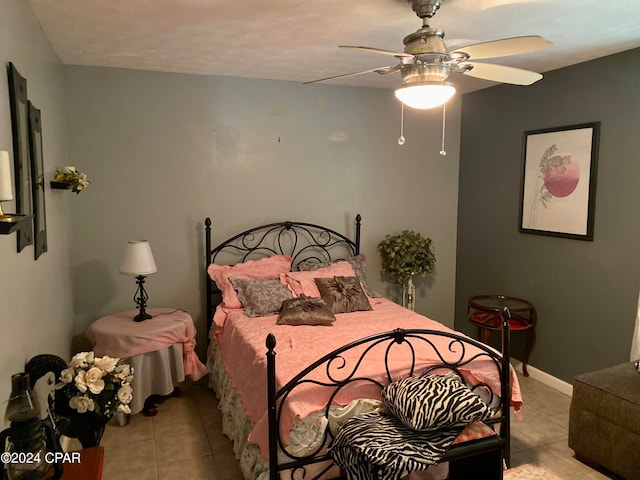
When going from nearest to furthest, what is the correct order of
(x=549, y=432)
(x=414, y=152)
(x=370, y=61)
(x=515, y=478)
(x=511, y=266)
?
(x=515, y=478)
(x=549, y=432)
(x=370, y=61)
(x=511, y=266)
(x=414, y=152)

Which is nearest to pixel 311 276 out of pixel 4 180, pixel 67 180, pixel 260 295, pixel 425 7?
pixel 260 295

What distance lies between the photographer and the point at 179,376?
11.0 feet

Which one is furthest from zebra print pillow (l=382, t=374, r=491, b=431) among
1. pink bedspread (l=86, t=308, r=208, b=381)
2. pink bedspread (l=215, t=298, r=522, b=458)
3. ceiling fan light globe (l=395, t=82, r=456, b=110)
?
pink bedspread (l=86, t=308, r=208, b=381)

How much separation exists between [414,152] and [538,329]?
6.39 feet

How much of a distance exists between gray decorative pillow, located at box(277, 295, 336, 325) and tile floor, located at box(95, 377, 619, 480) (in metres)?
0.87

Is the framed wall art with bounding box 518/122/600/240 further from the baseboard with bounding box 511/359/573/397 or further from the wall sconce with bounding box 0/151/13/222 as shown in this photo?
the wall sconce with bounding box 0/151/13/222

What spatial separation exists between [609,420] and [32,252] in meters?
3.11

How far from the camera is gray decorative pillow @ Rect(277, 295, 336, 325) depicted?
327cm

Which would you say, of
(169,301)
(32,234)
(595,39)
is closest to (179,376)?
(169,301)

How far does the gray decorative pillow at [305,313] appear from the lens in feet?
10.7

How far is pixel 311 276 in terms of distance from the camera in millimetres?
3850

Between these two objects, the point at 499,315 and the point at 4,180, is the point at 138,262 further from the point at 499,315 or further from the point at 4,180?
the point at 499,315

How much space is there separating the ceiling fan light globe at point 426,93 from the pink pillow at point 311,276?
6.24ft

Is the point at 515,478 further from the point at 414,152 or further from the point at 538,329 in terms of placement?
the point at 414,152
